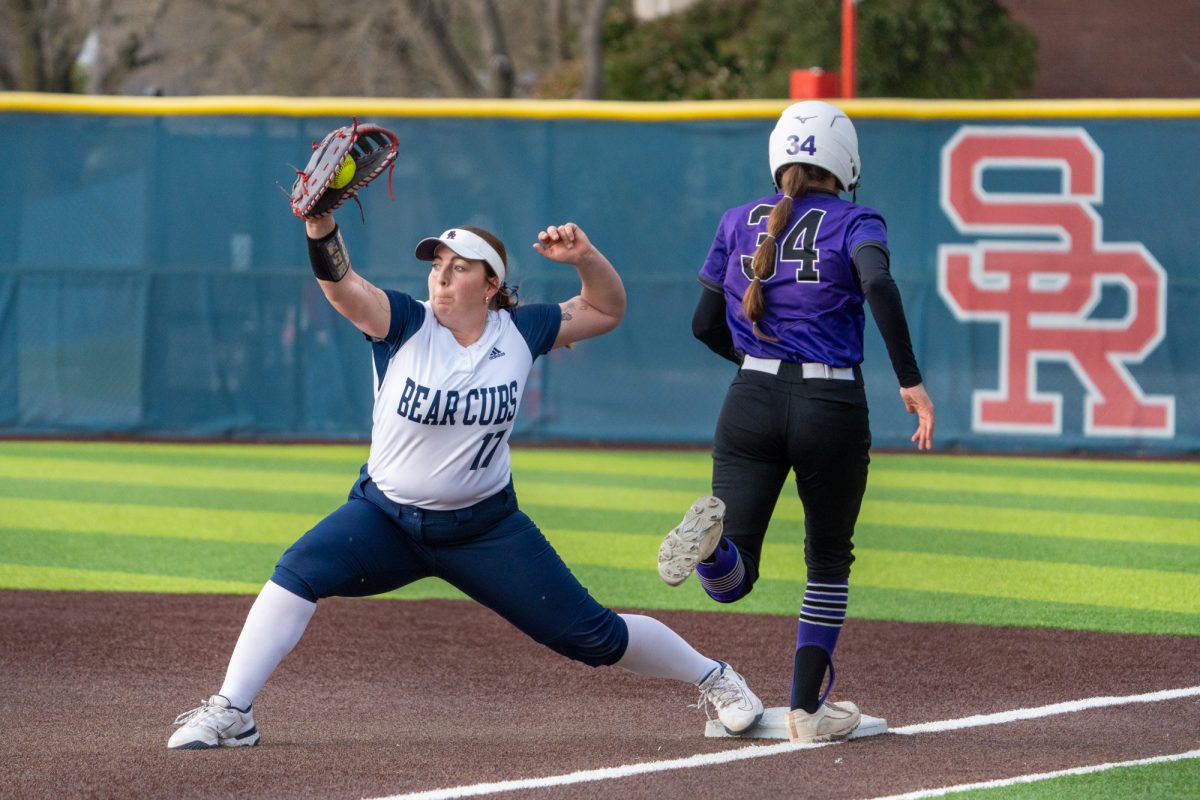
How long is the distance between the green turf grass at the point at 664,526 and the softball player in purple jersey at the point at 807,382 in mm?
2516

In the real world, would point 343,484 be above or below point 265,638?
below

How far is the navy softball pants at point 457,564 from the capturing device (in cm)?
488

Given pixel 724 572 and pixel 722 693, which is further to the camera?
pixel 722 693

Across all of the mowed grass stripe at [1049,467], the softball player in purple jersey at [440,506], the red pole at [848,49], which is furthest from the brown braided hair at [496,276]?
the red pole at [848,49]

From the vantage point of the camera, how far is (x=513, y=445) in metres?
14.2

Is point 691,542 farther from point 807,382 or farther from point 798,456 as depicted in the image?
point 807,382

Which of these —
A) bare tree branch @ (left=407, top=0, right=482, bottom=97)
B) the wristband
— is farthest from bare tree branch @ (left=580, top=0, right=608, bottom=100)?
the wristband

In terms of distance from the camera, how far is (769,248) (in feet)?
16.2

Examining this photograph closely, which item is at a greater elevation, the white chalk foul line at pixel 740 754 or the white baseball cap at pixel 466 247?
the white baseball cap at pixel 466 247

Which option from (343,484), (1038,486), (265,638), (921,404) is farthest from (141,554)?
(1038,486)

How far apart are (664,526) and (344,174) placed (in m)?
5.77

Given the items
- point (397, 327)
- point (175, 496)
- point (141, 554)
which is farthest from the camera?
point (175, 496)

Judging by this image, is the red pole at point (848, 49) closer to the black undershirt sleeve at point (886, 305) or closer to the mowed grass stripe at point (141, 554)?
the mowed grass stripe at point (141, 554)

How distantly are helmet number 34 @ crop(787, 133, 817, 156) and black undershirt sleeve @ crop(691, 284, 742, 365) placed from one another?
500 millimetres
